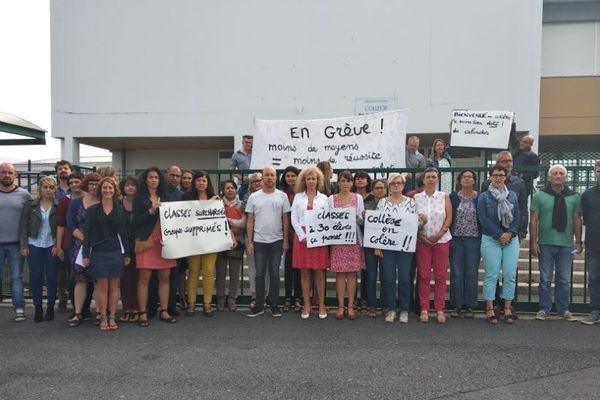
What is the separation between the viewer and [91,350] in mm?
4930

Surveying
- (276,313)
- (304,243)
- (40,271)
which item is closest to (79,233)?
(40,271)

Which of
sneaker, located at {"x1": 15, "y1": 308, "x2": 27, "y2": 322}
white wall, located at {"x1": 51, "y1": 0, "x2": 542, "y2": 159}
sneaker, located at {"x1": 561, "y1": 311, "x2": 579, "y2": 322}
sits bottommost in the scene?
sneaker, located at {"x1": 15, "y1": 308, "x2": 27, "y2": 322}

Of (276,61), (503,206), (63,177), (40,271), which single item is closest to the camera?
(503,206)

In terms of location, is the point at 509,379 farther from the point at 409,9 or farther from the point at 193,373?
the point at 409,9

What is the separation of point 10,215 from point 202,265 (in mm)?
2460

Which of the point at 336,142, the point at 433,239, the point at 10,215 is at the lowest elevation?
the point at 433,239

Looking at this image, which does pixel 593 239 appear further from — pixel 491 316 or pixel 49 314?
pixel 49 314

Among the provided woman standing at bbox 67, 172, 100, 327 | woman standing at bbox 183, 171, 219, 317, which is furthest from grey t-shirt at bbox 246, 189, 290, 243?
woman standing at bbox 67, 172, 100, 327

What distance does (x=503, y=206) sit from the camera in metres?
5.64

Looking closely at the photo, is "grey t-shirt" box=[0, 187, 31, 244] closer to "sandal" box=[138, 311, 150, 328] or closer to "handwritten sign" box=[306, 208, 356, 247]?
"sandal" box=[138, 311, 150, 328]

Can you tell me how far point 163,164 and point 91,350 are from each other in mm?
13644

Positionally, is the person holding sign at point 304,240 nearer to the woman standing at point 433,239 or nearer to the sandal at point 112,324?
the woman standing at point 433,239

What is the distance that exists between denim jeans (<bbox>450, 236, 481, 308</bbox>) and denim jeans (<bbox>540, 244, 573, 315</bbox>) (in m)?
0.81

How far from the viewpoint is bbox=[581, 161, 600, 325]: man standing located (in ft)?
18.8
